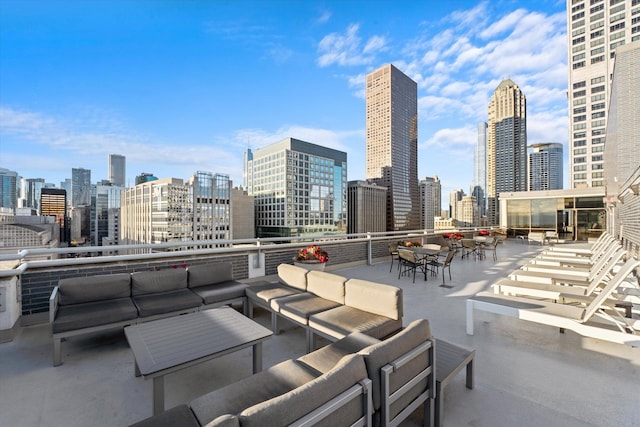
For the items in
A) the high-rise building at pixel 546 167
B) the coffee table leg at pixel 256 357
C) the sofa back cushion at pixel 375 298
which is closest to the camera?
the coffee table leg at pixel 256 357

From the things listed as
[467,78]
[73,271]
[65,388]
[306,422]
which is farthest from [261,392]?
[467,78]

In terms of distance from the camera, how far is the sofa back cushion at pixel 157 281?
3.46m

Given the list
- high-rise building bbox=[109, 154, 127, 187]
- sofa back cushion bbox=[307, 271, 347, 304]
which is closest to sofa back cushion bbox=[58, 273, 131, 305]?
sofa back cushion bbox=[307, 271, 347, 304]

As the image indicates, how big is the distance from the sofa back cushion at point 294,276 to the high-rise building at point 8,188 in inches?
1696

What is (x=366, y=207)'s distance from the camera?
9519 centimetres

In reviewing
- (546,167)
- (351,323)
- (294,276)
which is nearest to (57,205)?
(294,276)

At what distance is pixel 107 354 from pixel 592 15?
78009mm

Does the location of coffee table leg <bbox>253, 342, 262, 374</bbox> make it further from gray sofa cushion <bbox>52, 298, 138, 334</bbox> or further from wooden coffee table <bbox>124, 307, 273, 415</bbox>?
gray sofa cushion <bbox>52, 298, 138, 334</bbox>

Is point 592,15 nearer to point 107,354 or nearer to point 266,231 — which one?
point 107,354

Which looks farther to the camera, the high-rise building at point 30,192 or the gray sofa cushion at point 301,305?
the high-rise building at point 30,192

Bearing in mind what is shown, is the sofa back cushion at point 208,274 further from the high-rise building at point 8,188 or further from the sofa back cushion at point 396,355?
the high-rise building at point 8,188

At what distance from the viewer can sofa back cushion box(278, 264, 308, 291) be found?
12.2 ft

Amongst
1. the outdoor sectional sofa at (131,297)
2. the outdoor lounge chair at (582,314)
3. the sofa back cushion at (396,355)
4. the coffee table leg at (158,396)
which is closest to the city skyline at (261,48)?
the outdoor sectional sofa at (131,297)

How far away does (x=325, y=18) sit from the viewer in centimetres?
1236
